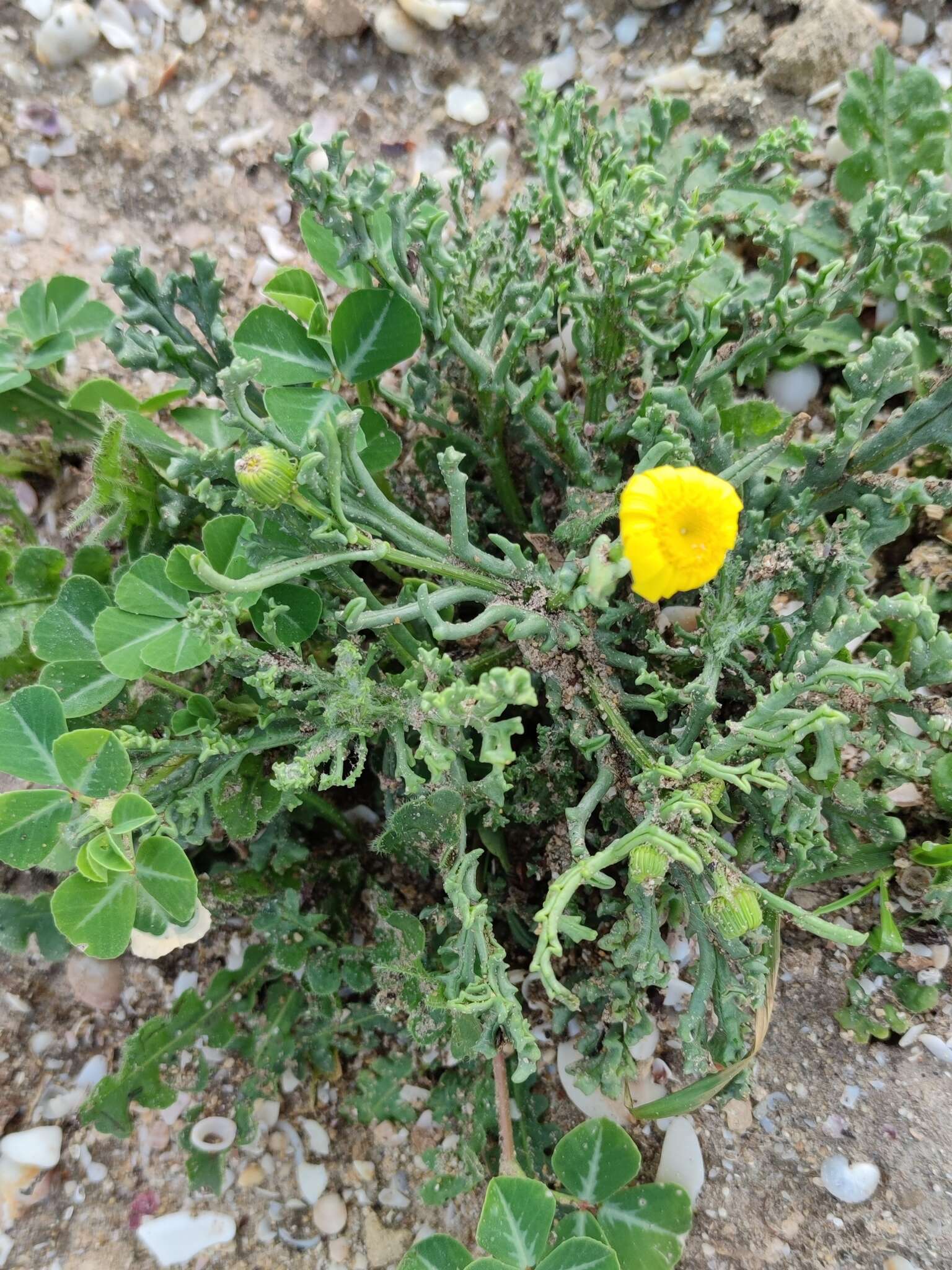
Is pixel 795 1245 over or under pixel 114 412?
under

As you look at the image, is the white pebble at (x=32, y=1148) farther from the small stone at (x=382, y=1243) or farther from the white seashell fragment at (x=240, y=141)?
the white seashell fragment at (x=240, y=141)

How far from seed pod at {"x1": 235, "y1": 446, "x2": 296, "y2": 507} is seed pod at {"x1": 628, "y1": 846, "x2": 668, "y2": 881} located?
81 cm

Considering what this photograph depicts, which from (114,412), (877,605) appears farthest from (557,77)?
(877,605)

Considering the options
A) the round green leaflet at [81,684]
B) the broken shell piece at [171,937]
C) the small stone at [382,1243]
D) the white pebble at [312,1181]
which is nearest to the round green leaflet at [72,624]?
the round green leaflet at [81,684]

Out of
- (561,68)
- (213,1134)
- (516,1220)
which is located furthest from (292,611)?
(561,68)

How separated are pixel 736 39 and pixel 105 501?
232 cm

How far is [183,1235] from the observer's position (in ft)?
7.32

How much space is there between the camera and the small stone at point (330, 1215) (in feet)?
7.23

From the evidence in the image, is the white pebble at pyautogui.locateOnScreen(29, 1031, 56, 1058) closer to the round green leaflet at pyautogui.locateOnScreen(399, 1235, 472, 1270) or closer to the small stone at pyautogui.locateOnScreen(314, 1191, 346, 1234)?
the small stone at pyautogui.locateOnScreen(314, 1191, 346, 1234)

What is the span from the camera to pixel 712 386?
7.07ft

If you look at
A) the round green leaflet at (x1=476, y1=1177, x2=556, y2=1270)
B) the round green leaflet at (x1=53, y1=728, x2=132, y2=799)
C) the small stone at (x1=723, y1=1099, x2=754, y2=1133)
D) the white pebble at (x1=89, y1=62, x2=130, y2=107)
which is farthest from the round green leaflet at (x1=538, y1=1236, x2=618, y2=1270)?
the white pebble at (x1=89, y1=62, x2=130, y2=107)

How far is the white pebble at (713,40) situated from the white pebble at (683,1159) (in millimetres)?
2967

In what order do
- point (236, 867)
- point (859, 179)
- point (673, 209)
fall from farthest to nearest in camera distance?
point (859, 179) < point (236, 867) < point (673, 209)

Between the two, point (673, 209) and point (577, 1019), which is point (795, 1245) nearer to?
point (577, 1019)
